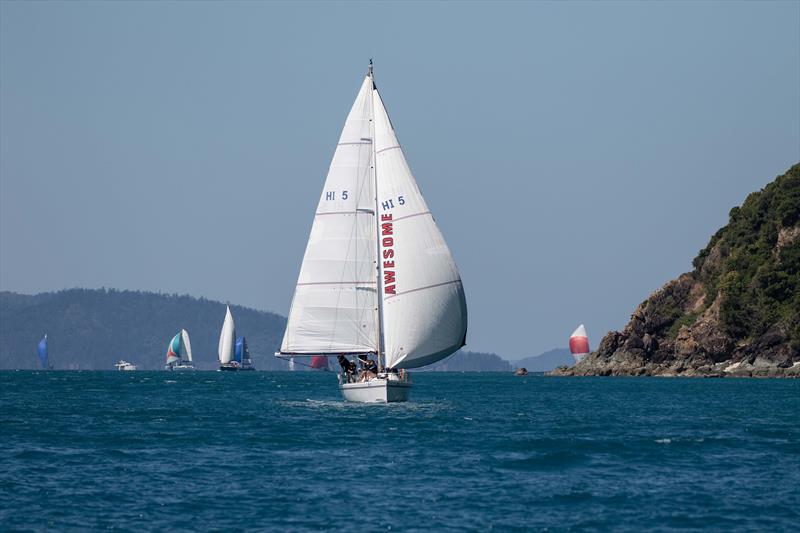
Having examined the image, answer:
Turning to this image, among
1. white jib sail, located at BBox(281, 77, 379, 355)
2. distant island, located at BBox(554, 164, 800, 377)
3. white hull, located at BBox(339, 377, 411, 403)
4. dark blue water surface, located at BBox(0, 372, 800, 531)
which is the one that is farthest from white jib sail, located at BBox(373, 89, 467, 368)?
distant island, located at BBox(554, 164, 800, 377)

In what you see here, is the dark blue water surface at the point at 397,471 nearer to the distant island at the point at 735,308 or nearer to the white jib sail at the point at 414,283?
the white jib sail at the point at 414,283

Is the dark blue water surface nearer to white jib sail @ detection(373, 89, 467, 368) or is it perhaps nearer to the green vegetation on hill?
white jib sail @ detection(373, 89, 467, 368)

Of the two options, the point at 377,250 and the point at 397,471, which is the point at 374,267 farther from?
the point at 397,471

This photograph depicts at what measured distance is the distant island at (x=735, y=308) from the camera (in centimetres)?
15250

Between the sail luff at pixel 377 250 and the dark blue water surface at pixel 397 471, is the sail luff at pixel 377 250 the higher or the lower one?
the higher one

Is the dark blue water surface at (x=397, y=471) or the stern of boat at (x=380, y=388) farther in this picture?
the stern of boat at (x=380, y=388)

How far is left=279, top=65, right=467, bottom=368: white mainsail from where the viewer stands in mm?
59281

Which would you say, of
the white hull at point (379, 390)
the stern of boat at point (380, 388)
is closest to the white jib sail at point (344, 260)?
the stern of boat at point (380, 388)

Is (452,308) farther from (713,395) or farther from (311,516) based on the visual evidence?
(713,395)

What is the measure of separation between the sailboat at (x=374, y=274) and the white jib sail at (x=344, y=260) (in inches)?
2.0

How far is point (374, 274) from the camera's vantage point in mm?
60969

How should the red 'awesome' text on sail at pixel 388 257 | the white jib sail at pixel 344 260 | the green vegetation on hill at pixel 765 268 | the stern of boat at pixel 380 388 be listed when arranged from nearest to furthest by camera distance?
the red 'awesome' text on sail at pixel 388 257, the stern of boat at pixel 380 388, the white jib sail at pixel 344 260, the green vegetation on hill at pixel 765 268

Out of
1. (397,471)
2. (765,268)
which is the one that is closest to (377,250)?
(397,471)

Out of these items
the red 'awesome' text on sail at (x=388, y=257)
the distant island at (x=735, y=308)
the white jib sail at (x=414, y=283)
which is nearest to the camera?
the white jib sail at (x=414, y=283)
